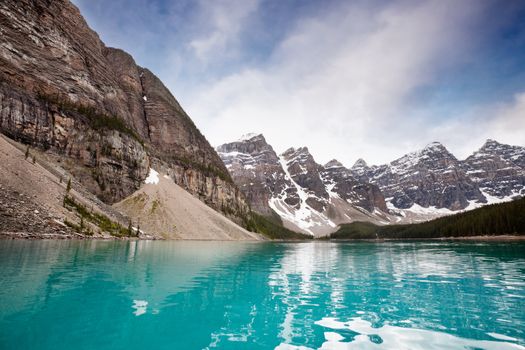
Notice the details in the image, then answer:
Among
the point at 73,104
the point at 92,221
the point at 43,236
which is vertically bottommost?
the point at 43,236

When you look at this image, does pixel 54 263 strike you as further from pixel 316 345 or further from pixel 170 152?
pixel 170 152

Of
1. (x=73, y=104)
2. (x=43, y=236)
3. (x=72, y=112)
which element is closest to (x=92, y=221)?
(x=43, y=236)

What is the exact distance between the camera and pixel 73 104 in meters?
114

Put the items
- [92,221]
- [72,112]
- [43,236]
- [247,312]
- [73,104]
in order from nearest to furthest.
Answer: [247,312]
[43,236]
[92,221]
[72,112]
[73,104]

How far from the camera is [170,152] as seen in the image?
572 feet

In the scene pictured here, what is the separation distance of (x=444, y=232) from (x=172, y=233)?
14616 cm

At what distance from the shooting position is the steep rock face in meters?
96.3

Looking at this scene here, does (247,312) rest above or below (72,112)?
below

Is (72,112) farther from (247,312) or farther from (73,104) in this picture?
(247,312)

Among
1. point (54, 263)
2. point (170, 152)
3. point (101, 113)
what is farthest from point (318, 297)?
point (170, 152)

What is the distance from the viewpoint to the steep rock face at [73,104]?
316 ft

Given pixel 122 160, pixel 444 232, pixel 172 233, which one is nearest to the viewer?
pixel 172 233

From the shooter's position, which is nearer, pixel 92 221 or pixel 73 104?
pixel 92 221

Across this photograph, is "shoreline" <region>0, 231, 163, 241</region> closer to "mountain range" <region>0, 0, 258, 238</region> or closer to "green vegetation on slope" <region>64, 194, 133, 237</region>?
"green vegetation on slope" <region>64, 194, 133, 237</region>
